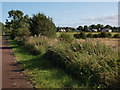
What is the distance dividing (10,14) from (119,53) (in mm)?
56505

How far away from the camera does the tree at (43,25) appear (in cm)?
2078

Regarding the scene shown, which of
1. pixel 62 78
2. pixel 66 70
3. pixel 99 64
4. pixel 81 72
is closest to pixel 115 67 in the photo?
pixel 99 64

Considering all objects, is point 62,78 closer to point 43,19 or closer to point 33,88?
point 33,88

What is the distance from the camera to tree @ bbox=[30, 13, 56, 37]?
2078 centimetres

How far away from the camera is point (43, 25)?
68.1 ft

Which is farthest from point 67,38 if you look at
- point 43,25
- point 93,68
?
point 93,68

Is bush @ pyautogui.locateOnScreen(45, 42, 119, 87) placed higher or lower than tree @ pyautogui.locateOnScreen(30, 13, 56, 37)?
lower

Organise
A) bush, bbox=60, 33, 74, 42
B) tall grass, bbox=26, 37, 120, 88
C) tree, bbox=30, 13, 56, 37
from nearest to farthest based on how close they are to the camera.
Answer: tall grass, bbox=26, 37, 120, 88 → bush, bbox=60, 33, 74, 42 → tree, bbox=30, 13, 56, 37

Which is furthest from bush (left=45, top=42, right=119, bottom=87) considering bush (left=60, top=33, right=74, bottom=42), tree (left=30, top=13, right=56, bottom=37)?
tree (left=30, top=13, right=56, bottom=37)

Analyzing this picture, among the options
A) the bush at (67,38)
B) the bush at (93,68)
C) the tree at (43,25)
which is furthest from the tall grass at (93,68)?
the tree at (43,25)

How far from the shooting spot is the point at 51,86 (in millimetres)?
6301

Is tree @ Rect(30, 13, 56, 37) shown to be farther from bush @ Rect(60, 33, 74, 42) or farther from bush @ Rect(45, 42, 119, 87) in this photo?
bush @ Rect(45, 42, 119, 87)

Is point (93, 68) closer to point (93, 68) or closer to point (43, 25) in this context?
point (93, 68)

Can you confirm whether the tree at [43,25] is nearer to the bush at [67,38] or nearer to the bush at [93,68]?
the bush at [67,38]
